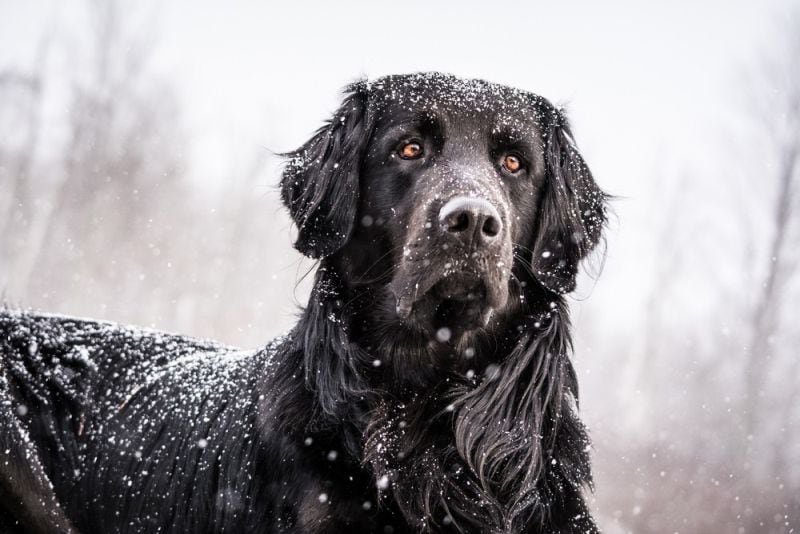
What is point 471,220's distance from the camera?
2541 millimetres

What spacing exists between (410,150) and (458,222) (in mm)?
699

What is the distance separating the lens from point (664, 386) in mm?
23828

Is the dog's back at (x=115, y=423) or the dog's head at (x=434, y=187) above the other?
the dog's head at (x=434, y=187)

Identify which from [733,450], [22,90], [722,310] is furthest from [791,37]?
[22,90]

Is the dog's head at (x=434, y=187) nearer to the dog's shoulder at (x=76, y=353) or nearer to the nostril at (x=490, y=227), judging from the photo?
the nostril at (x=490, y=227)

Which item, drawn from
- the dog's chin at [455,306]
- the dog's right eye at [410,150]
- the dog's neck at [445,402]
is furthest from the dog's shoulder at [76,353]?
the dog's right eye at [410,150]

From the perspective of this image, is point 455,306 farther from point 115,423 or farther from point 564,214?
point 115,423

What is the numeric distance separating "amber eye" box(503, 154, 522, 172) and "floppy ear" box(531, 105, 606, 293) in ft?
0.54

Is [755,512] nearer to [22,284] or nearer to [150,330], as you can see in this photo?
[150,330]

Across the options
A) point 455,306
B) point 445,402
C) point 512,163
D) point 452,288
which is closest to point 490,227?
point 452,288

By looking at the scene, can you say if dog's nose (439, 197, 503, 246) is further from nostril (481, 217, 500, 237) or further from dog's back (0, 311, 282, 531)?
dog's back (0, 311, 282, 531)

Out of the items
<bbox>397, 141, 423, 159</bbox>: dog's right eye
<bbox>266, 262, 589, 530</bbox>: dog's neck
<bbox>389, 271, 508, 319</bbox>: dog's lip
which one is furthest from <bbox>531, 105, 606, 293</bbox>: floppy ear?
<bbox>397, 141, 423, 159</bbox>: dog's right eye

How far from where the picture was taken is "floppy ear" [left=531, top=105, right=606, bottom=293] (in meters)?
3.09

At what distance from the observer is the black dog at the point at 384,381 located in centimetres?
277
